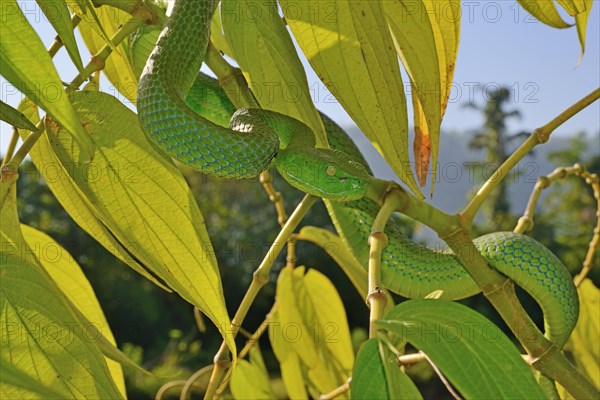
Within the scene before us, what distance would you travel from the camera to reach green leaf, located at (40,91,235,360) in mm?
596

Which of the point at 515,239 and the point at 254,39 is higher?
the point at 254,39

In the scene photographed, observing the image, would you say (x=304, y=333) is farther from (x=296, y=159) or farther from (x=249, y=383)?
(x=296, y=159)

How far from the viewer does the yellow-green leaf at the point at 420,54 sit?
0.69m

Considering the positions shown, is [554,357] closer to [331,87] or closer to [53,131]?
[331,87]

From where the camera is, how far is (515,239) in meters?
1.06

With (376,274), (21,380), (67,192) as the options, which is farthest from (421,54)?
(21,380)

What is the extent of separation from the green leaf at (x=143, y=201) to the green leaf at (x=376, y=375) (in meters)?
0.13

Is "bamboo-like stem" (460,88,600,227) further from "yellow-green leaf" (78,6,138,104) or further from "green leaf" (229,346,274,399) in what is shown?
"green leaf" (229,346,274,399)

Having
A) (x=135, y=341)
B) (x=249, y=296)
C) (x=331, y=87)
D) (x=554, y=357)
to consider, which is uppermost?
(x=331, y=87)

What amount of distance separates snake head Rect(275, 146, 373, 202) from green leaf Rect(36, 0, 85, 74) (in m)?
0.38

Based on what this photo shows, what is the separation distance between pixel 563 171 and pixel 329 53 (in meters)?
0.53

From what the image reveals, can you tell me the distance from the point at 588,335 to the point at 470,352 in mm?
927

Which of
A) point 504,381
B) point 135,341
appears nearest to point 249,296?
point 504,381

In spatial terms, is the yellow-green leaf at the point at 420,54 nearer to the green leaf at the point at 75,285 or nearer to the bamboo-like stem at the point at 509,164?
the bamboo-like stem at the point at 509,164
